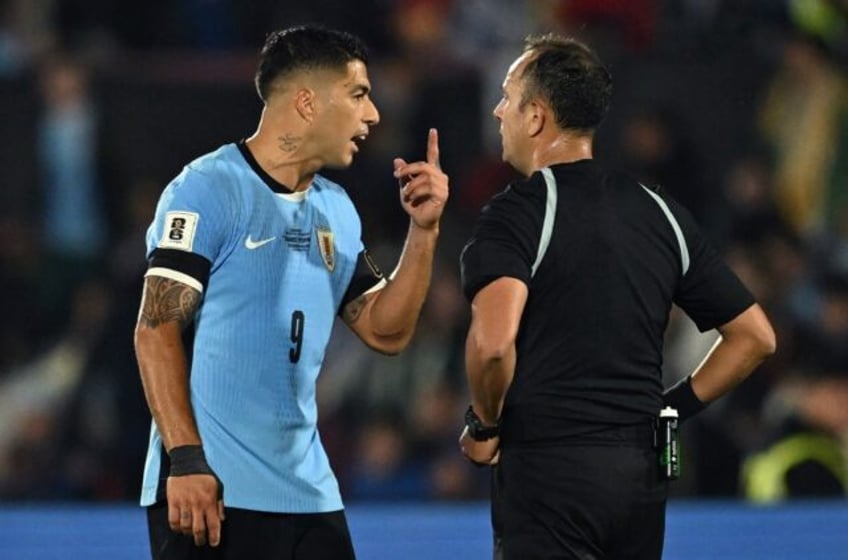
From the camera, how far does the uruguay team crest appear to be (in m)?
4.34

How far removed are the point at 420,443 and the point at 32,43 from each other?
3.16m

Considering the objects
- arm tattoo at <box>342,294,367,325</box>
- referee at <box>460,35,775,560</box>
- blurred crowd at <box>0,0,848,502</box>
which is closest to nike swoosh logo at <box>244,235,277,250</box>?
arm tattoo at <box>342,294,367,325</box>

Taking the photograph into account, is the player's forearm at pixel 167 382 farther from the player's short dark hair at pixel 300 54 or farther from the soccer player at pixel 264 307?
the player's short dark hair at pixel 300 54

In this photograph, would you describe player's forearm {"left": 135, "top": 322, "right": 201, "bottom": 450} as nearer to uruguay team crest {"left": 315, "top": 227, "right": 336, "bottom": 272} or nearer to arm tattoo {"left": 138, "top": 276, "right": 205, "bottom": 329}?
arm tattoo {"left": 138, "top": 276, "right": 205, "bottom": 329}

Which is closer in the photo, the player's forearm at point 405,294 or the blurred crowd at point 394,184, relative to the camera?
the player's forearm at point 405,294

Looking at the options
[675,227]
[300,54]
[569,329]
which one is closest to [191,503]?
[569,329]

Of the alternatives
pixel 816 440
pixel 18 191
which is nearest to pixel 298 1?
pixel 18 191

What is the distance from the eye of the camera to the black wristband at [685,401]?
434 centimetres

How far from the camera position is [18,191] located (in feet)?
30.9

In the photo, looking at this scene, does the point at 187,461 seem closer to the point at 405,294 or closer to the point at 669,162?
the point at 405,294

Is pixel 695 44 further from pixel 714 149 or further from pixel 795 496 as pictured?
pixel 795 496

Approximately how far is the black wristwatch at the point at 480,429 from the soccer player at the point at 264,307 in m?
0.41

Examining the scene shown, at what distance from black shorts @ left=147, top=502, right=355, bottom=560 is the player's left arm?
48 cm

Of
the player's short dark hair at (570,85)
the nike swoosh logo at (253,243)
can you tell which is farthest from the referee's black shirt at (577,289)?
the nike swoosh logo at (253,243)
